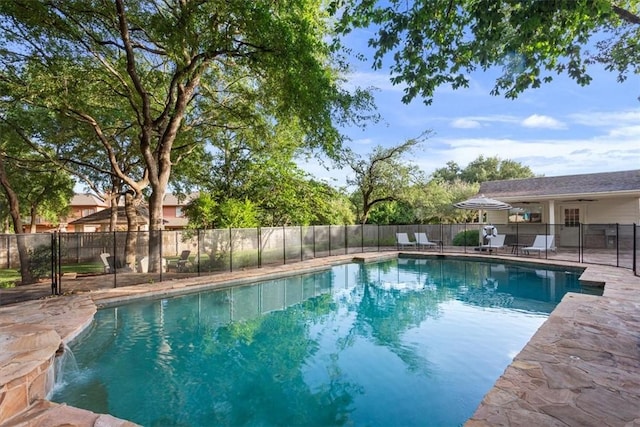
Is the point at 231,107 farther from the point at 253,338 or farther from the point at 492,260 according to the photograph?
the point at 492,260

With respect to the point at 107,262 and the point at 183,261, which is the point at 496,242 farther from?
the point at 107,262

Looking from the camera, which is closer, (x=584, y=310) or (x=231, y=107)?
(x=584, y=310)

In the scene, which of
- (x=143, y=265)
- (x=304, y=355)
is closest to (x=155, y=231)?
(x=143, y=265)

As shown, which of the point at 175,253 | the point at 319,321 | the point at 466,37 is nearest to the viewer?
the point at 466,37

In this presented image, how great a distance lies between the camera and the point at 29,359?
3.82 meters

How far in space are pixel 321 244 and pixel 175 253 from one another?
6545 millimetres

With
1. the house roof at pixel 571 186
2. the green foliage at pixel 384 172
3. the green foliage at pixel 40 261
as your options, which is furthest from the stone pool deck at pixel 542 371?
the green foliage at pixel 384 172

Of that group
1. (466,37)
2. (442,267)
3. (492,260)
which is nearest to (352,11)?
(466,37)

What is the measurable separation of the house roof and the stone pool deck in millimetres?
10777

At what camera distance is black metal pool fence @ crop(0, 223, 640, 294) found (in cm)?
840

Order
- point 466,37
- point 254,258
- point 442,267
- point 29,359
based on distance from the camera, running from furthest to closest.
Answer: point 442,267
point 254,258
point 466,37
point 29,359

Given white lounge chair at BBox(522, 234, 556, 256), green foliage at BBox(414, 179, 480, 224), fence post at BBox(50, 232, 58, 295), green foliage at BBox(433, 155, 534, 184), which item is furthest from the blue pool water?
green foliage at BBox(433, 155, 534, 184)

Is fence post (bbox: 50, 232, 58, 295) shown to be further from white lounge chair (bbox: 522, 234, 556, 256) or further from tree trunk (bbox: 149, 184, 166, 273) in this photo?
white lounge chair (bbox: 522, 234, 556, 256)

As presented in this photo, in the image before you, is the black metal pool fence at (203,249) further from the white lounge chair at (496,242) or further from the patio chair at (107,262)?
the white lounge chair at (496,242)
